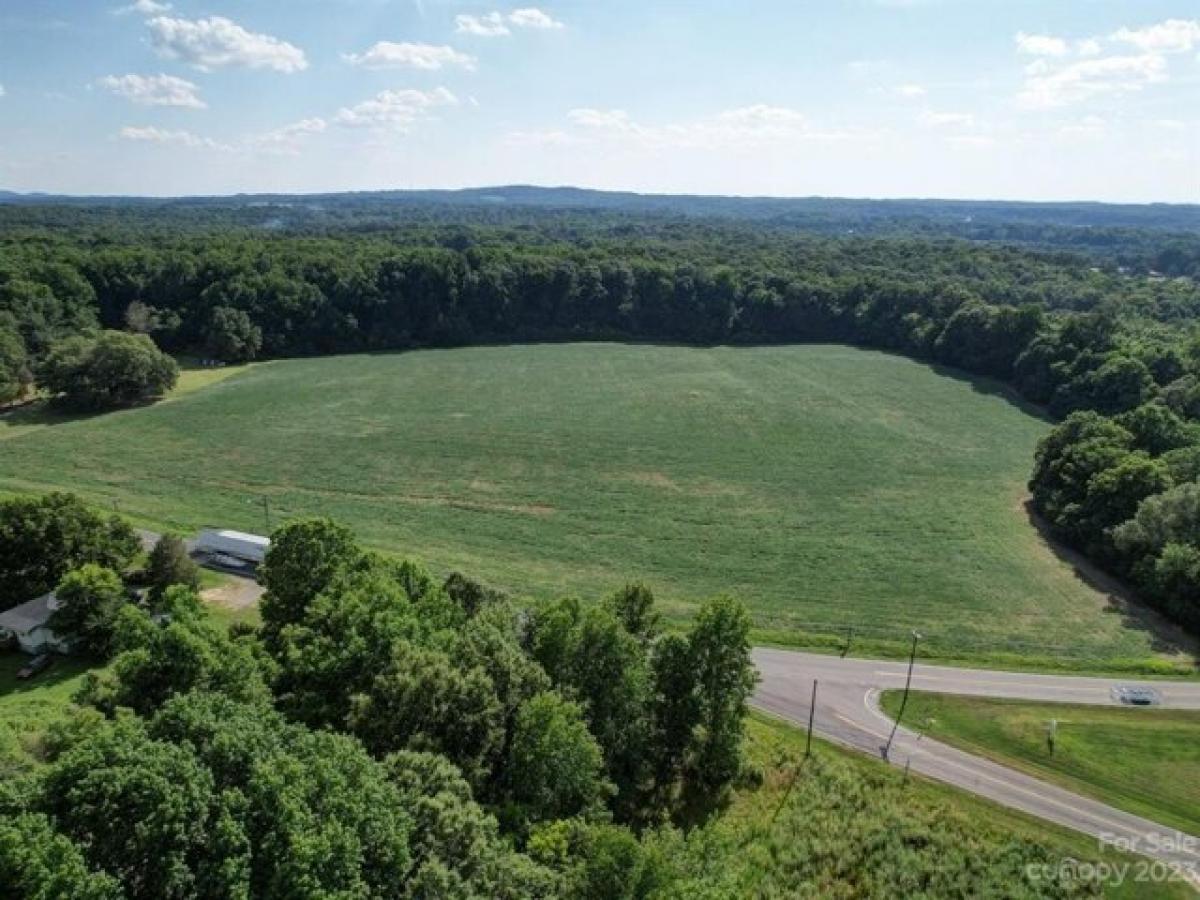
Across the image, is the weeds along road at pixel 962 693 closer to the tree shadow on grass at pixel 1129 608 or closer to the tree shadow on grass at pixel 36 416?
the tree shadow on grass at pixel 1129 608

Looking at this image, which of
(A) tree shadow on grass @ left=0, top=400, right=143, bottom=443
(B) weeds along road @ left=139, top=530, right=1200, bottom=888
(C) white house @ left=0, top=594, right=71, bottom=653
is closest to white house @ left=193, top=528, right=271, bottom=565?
(B) weeds along road @ left=139, top=530, right=1200, bottom=888

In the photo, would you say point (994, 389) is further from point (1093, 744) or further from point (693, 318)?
point (1093, 744)

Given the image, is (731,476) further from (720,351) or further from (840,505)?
(720,351)

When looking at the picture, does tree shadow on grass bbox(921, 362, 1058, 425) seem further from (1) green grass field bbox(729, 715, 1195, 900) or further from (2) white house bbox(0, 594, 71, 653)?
(2) white house bbox(0, 594, 71, 653)

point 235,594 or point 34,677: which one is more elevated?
point 34,677

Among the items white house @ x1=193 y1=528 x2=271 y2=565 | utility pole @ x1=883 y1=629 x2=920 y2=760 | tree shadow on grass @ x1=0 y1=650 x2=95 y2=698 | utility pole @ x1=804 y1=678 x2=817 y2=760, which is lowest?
utility pole @ x1=883 y1=629 x2=920 y2=760

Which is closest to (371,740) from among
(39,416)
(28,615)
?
(28,615)

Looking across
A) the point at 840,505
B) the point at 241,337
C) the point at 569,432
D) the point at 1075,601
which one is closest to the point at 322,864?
the point at 1075,601

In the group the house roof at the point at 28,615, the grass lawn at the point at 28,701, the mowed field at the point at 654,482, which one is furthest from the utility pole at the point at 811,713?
the house roof at the point at 28,615
